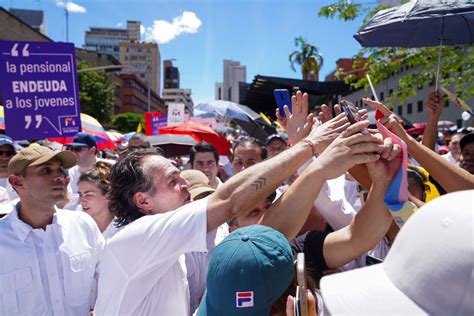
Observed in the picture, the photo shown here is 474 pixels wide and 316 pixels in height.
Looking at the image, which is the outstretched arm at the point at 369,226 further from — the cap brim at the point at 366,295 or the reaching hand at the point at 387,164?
the cap brim at the point at 366,295

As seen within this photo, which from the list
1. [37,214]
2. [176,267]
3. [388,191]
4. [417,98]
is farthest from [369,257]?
[417,98]

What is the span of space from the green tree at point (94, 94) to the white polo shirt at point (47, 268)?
150 ft

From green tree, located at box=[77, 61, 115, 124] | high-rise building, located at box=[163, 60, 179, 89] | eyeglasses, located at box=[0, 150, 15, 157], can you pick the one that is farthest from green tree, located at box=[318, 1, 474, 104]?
high-rise building, located at box=[163, 60, 179, 89]

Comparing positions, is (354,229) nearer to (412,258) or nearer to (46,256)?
(412,258)

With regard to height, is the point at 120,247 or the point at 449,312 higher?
the point at 449,312

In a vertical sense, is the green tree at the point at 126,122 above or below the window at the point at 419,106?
below

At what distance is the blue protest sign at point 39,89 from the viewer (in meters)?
4.86

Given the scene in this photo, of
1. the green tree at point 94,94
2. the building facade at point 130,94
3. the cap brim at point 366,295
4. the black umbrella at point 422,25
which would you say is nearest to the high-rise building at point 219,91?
the building facade at point 130,94

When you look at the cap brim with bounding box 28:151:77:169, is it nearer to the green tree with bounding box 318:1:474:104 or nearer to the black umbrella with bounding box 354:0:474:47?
the black umbrella with bounding box 354:0:474:47

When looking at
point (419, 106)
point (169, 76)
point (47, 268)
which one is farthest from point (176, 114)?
point (169, 76)

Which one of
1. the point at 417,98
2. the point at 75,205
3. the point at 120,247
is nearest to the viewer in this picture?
the point at 120,247

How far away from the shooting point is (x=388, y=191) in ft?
5.38

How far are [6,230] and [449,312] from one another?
249 centimetres

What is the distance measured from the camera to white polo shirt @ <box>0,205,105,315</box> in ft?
7.87
